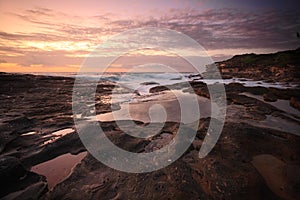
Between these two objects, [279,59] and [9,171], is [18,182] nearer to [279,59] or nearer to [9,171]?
[9,171]

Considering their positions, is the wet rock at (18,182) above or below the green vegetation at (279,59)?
below

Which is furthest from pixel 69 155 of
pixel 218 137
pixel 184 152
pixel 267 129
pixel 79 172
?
pixel 267 129

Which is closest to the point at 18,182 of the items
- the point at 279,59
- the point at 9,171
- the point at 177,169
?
the point at 9,171

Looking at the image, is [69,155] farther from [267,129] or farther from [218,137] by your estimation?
[267,129]

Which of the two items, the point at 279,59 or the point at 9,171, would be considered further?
the point at 279,59

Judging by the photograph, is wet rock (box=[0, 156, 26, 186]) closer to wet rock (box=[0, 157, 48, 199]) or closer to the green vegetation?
wet rock (box=[0, 157, 48, 199])

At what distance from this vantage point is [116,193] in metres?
3.99

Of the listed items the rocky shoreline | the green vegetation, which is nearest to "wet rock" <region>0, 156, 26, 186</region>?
the rocky shoreline

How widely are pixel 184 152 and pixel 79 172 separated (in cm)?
320

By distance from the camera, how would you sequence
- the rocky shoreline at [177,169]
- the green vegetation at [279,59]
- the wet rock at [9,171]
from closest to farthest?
the rocky shoreline at [177,169], the wet rock at [9,171], the green vegetation at [279,59]

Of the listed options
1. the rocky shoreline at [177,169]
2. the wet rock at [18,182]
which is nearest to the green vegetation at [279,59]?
the rocky shoreline at [177,169]

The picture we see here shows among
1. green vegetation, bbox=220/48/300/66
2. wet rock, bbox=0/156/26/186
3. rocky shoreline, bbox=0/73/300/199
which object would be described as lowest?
rocky shoreline, bbox=0/73/300/199

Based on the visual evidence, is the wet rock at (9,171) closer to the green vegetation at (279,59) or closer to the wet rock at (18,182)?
the wet rock at (18,182)

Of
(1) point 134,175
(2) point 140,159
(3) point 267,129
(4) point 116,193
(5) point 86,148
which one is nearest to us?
(4) point 116,193
